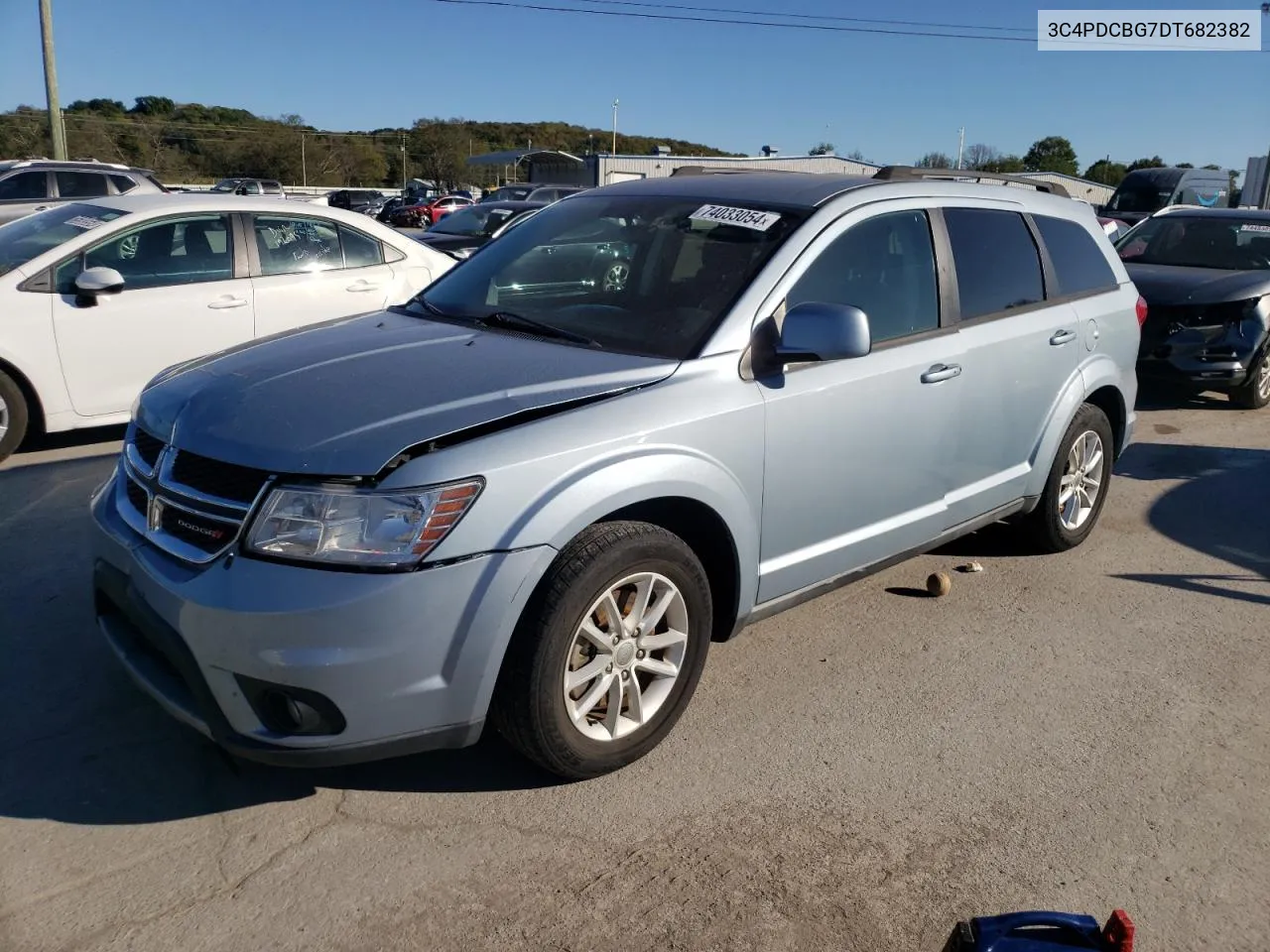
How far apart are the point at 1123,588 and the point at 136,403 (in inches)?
169

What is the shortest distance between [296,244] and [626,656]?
17.2 ft

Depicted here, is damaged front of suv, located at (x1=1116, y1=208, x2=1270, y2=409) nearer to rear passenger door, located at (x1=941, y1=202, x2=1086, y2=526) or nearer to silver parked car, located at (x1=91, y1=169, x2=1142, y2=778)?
rear passenger door, located at (x1=941, y1=202, x2=1086, y2=526)

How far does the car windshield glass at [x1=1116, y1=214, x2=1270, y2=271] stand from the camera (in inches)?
380

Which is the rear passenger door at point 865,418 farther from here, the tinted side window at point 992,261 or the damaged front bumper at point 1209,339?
the damaged front bumper at point 1209,339

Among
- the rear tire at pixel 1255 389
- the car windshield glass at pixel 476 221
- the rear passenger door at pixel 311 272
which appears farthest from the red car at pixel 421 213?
the rear tire at pixel 1255 389

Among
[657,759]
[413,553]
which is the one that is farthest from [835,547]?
[413,553]

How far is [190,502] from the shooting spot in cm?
292

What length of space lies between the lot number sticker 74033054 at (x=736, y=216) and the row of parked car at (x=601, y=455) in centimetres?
2

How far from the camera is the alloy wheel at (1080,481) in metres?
5.20

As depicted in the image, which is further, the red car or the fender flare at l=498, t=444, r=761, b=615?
the red car

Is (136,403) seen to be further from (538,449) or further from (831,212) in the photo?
(831,212)

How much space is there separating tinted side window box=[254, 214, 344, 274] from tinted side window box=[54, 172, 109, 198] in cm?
984

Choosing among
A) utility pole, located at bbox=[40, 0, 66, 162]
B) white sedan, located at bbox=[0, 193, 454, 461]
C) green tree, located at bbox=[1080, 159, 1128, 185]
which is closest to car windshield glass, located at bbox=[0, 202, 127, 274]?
white sedan, located at bbox=[0, 193, 454, 461]

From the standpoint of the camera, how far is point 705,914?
2.69m
